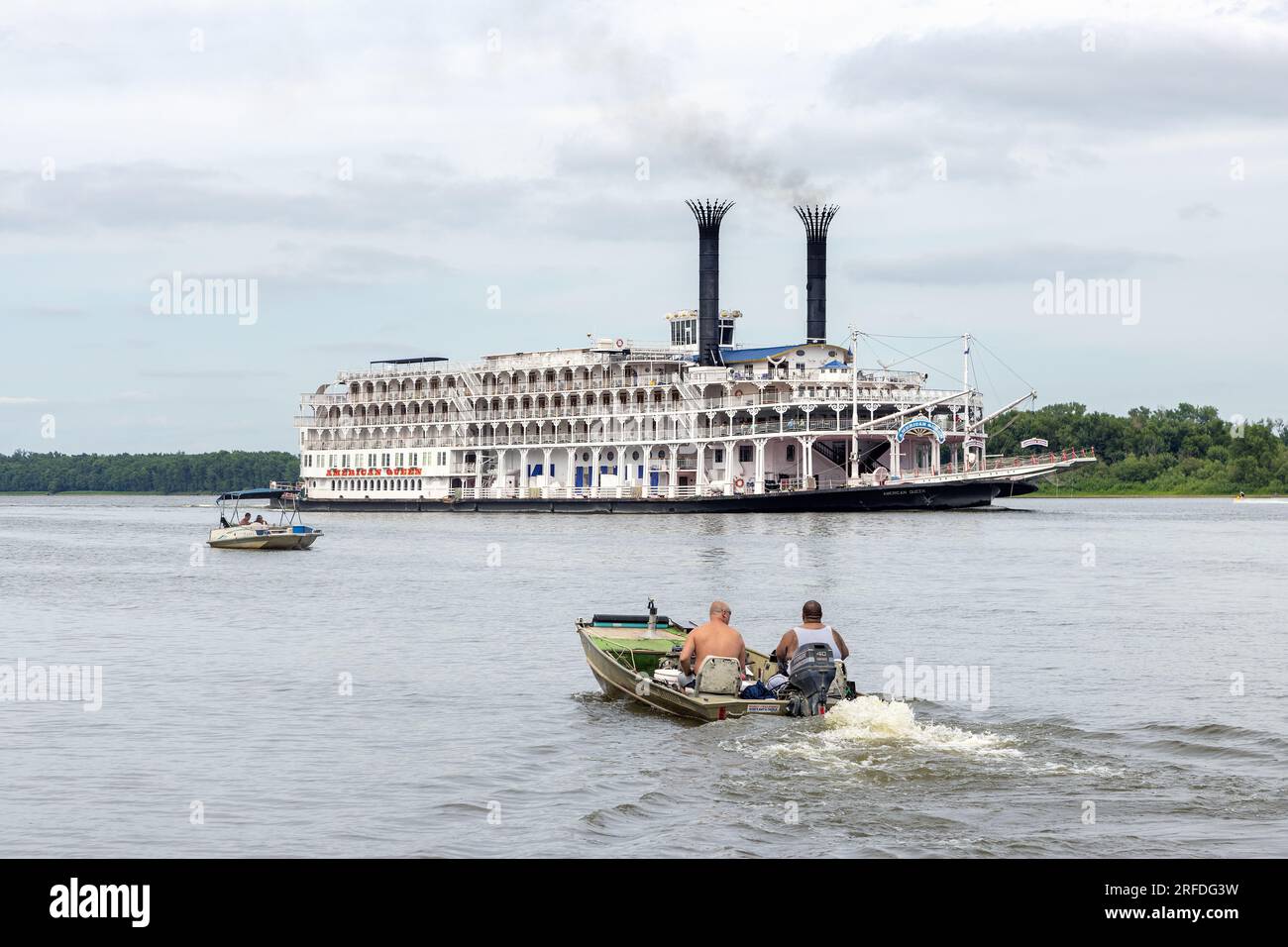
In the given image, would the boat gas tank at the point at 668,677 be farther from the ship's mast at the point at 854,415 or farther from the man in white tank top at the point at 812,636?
the ship's mast at the point at 854,415

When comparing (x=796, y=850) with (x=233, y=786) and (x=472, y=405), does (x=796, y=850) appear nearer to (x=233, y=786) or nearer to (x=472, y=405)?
(x=233, y=786)

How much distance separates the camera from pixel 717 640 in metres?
21.5

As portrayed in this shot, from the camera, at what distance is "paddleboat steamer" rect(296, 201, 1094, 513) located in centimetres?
9431

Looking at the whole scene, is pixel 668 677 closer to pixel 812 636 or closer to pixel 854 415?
pixel 812 636

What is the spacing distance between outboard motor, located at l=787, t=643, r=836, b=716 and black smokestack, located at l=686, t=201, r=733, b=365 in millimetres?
88008

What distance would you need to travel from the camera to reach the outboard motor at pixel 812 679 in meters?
20.6

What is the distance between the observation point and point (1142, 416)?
587 feet

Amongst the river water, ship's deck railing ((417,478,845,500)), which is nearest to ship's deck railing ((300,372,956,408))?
ship's deck railing ((417,478,845,500))

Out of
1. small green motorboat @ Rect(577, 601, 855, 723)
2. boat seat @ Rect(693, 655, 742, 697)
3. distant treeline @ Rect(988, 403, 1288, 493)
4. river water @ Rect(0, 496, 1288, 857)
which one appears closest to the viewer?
river water @ Rect(0, 496, 1288, 857)

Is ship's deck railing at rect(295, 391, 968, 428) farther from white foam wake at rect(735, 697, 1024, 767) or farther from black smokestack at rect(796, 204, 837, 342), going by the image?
white foam wake at rect(735, 697, 1024, 767)

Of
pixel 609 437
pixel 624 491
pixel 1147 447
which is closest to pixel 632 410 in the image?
pixel 609 437

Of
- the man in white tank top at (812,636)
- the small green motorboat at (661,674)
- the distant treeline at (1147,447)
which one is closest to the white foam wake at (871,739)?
the small green motorboat at (661,674)

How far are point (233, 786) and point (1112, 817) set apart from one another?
10.2 metres
